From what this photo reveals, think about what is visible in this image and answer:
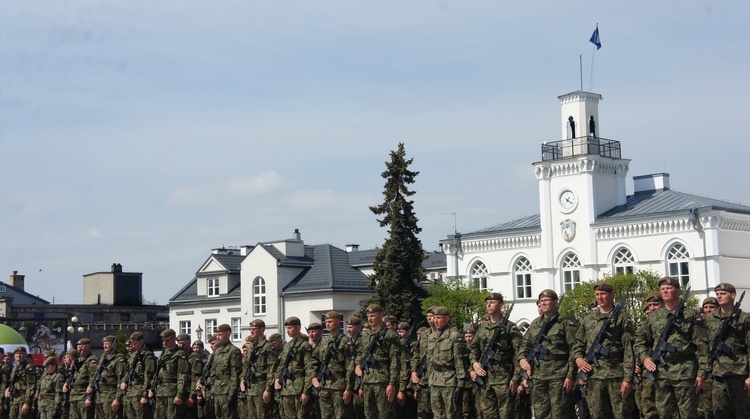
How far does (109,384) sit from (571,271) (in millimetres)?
41912

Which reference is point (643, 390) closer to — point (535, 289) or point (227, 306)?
point (535, 289)

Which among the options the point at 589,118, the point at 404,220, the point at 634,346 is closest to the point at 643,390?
the point at 634,346

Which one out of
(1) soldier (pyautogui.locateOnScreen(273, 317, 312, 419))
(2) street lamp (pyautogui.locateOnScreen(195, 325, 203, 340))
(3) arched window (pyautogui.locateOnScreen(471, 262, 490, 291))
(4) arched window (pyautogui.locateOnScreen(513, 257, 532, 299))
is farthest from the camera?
(2) street lamp (pyautogui.locateOnScreen(195, 325, 203, 340))

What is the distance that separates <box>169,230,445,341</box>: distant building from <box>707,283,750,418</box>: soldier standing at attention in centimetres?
5105

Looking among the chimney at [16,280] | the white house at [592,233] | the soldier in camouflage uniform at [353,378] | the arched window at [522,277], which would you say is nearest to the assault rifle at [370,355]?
the soldier in camouflage uniform at [353,378]

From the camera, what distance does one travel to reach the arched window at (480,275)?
62906mm

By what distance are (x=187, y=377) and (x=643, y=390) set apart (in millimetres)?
8705

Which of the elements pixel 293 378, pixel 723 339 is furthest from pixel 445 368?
pixel 723 339

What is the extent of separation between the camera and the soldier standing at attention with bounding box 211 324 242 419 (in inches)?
717

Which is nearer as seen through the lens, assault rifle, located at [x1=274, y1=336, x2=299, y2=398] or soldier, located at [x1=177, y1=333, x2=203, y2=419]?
assault rifle, located at [x1=274, y1=336, x2=299, y2=398]

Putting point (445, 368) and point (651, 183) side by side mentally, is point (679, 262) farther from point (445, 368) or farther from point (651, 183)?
point (445, 368)

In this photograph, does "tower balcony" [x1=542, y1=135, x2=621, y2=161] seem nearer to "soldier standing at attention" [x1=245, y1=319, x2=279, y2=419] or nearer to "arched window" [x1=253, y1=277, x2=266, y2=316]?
"arched window" [x1=253, y1=277, x2=266, y2=316]

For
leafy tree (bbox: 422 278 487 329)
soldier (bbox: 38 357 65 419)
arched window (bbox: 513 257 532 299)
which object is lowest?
soldier (bbox: 38 357 65 419)

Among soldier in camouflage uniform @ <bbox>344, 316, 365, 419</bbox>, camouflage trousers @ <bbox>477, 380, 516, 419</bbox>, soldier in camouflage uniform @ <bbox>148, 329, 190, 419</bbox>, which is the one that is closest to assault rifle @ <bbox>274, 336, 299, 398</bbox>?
soldier in camouflage uniform @ <bbox>344, 316, 365, 419</bbox>
